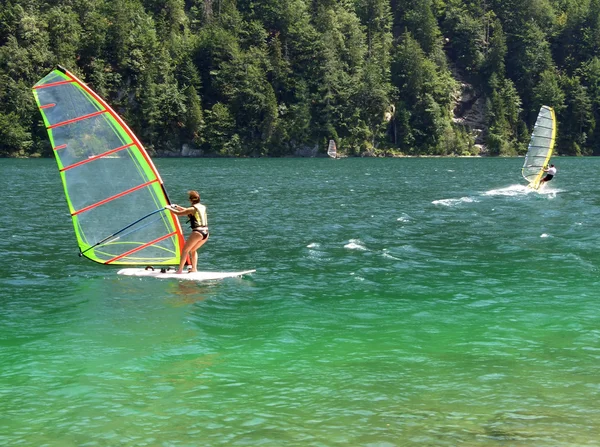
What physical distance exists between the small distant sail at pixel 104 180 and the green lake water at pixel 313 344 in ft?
3.54

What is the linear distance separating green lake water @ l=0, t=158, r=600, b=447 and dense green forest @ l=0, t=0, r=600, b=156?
328 ft

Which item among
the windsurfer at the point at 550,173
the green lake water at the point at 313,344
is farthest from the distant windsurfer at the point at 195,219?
the windsurfer at the point at 550,173

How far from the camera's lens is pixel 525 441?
10.2m

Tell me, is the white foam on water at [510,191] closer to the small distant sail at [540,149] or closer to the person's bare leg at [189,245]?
the small distant sail at [540,149]

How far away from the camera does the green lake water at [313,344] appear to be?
10906mm

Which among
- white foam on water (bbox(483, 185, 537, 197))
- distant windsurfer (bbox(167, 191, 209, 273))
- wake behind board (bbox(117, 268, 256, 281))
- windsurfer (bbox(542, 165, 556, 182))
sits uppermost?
windsurfer (bbox(542, 165, 556, 182))

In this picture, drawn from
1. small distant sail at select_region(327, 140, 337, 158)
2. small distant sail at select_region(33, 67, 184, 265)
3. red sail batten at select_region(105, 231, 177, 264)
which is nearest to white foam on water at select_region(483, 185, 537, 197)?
red sail batten at select_region(105, 231, 177, 264)

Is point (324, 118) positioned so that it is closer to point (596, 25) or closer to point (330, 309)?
point (596, 25)

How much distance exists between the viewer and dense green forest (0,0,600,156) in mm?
129000

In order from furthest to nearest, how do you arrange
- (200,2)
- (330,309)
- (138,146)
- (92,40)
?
1. (200,2)
2. (92,40)
3. (138,146)
4. (330,309)

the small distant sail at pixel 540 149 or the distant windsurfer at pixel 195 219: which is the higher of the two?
the small distant sail at pixel 540 149

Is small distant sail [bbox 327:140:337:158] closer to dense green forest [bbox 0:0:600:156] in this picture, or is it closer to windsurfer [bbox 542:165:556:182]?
dense green forest [bbox 0:0:600:156]

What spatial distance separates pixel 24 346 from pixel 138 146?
6.56 m

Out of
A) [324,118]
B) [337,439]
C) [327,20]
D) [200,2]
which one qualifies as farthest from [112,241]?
[200,2]
